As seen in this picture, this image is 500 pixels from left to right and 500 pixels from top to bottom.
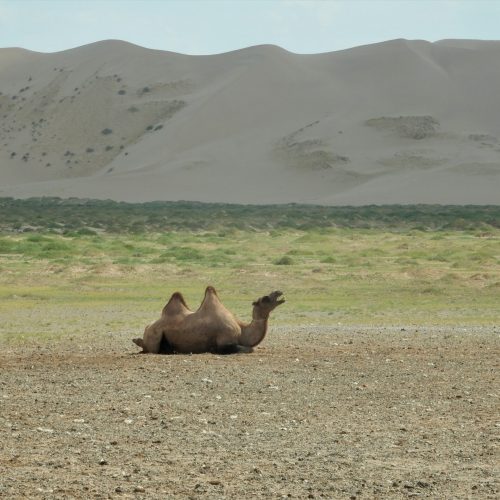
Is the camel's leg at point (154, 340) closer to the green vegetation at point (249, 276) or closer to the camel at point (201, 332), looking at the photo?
the camel at point (201, 332)

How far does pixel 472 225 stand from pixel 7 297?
131 feet

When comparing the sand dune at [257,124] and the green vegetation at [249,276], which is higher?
the sand dune at [257,124]

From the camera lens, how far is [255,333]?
1548cm

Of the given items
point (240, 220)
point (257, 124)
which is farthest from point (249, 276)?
point (257, 124)

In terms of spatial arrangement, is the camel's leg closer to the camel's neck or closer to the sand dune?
the camel's neck

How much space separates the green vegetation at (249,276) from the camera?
897 inches

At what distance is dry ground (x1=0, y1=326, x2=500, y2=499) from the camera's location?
826 cm

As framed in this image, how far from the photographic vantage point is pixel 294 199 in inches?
4449

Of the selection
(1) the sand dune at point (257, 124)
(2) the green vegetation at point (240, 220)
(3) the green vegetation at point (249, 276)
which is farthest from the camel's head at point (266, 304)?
(1) the sand dune at point (257, 124)

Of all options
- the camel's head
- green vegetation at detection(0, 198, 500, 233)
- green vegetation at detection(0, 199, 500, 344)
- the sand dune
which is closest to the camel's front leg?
the camel's head

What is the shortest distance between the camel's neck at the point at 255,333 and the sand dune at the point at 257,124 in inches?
3458

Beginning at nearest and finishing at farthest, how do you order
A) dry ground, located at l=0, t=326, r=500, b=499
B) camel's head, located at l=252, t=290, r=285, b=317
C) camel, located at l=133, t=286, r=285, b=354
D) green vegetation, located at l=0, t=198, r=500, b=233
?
dry ground, located at l=0, t=326, r=500, b=499
camel, located at l=133, t=286, r=285, b=354
camel's head, located at l=252, t=290, r=285, b=317
green vegetation, located at l=0, t=198, r=500, b=233

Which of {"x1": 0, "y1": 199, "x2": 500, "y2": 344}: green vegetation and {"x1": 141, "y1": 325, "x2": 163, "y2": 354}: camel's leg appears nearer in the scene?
{"x1": 141, "y1": 325, "x2": 163, "y2": 354}: camel's leg

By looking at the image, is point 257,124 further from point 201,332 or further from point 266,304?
point 201,332
